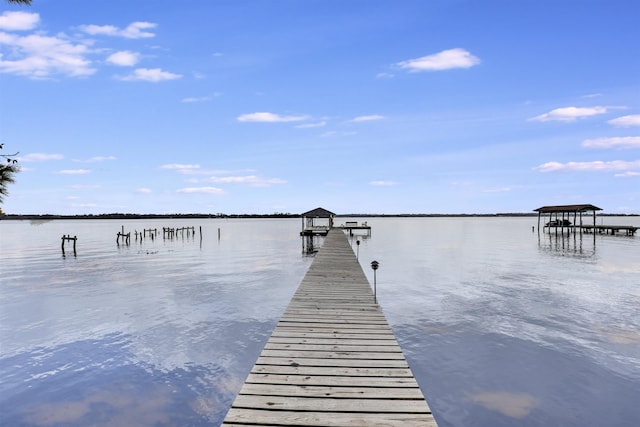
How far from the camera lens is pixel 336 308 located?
9.47m

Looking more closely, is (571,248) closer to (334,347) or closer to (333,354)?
(334,347)

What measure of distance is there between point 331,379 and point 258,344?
646 cm

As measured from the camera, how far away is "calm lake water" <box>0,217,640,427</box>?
25.4 ft

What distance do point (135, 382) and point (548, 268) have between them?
2576cm

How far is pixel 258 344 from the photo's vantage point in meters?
11.2

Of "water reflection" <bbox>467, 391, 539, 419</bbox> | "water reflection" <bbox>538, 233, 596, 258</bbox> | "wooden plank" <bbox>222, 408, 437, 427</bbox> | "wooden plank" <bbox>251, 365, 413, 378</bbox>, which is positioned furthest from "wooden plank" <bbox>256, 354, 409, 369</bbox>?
"water reflection" <bbox>538, 233, 596, 258</bbox>

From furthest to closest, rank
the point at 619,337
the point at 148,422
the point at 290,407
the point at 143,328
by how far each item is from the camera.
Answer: the point at 143,328
the point at 619,337
the point at 148,422
the point at 290,407

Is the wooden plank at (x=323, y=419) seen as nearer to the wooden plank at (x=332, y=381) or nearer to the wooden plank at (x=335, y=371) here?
the wooden plank at (x=332, y=381)

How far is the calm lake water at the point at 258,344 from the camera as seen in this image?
7.74 m

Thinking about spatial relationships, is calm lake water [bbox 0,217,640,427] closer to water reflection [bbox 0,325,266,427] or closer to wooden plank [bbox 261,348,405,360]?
water reflection [bbox 0,325,266,427]

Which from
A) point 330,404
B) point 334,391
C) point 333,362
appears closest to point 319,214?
point 333,362

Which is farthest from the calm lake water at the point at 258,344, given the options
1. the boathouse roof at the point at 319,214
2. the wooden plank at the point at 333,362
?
the boathouse roof at the point at 319,214

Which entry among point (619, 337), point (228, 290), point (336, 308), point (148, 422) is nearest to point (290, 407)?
point (148, 422)

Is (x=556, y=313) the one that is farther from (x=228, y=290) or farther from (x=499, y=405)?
(x=228, y=290)
